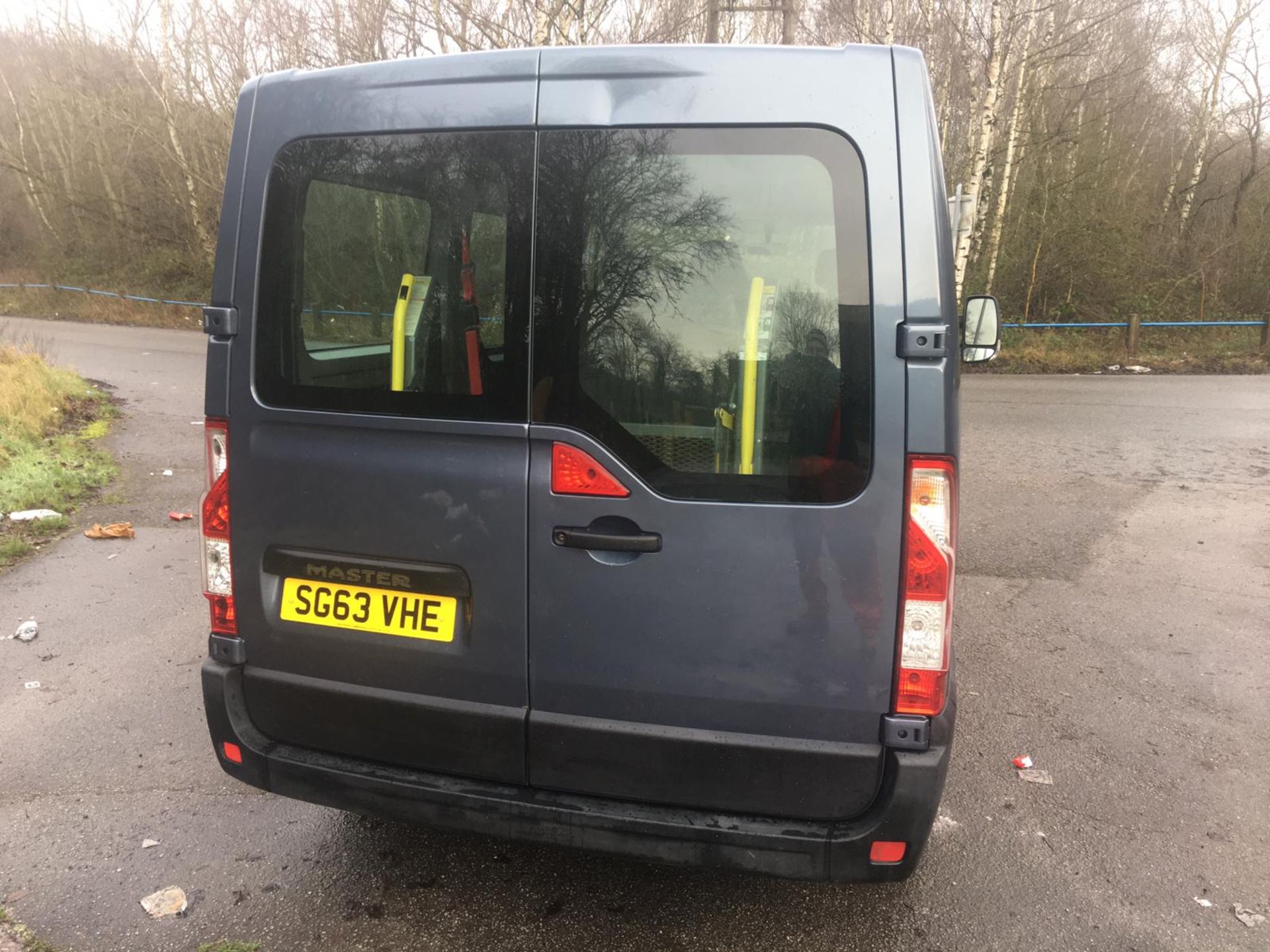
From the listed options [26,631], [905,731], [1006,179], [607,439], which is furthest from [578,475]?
[1006,179]

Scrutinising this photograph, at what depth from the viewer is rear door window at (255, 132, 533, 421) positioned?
87.2 inches

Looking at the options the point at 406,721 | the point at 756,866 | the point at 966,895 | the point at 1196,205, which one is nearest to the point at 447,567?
the point at 406,721

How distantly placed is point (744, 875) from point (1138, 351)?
1872 centimetres

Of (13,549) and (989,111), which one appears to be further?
(989,111)

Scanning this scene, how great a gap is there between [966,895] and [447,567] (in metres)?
1.90

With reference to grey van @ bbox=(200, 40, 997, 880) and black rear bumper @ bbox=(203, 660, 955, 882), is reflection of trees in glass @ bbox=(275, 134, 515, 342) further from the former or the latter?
black rear bumper @ bbox=(203, 660, 955, 882)

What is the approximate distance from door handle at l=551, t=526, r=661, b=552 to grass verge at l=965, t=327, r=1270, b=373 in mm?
15829

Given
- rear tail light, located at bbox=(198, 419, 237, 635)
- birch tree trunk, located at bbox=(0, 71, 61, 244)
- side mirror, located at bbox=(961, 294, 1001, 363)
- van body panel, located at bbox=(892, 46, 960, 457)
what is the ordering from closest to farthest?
van body panel, located at bbox=(892, 46, 960, 457)
rear tail light, located at bbox=(198, 419, 237, 635)
side mirror, located at bbox=(961, 294, 1001, 363)
birch tree trunk, located at bbox=(0, 71, 61, 244)

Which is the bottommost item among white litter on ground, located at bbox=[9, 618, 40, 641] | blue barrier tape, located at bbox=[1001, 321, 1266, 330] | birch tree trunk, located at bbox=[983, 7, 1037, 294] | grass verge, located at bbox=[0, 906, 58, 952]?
grass verge, located at bbox=[0, 906, 58, 952]

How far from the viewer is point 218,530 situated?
2547 millimetres

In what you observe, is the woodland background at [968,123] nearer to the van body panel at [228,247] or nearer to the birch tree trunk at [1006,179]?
the birch tree trunk at [1006,179]

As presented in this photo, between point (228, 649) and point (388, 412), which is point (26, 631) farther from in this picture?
point (388, 412)

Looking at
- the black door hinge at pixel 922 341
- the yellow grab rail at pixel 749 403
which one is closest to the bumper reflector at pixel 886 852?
the yellow grab rail at pixel 749 403

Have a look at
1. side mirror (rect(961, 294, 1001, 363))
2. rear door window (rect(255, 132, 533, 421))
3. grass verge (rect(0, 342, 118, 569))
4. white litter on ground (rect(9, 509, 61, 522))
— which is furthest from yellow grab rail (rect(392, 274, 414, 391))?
white litter on ground (rect(9, 509, 61, 522))
